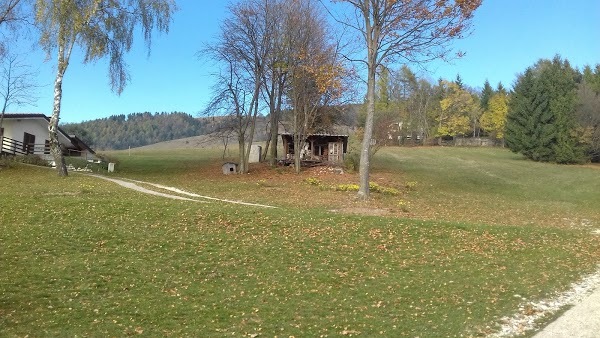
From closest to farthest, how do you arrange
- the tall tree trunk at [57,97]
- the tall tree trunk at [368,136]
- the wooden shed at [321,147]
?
the tall tree trunk at [368,136] → the tall tree trunk at [57,97] → the wooden shed at [321,147]

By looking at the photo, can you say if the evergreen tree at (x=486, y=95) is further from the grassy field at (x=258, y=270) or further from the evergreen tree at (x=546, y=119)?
the grassy field at (x=258, y=270)

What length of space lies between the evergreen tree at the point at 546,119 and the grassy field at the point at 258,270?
44.8 m

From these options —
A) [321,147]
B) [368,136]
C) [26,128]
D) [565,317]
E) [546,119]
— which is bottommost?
[565,317]

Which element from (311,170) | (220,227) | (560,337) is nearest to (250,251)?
(220,227)

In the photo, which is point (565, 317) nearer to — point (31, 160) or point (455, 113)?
point (31, 160)

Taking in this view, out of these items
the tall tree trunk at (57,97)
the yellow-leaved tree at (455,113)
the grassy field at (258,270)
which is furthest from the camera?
the yellow-leaved tree at (455,113)

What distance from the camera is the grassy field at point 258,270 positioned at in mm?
7574

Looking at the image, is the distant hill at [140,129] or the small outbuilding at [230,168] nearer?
the small outbuilding at [230,168]

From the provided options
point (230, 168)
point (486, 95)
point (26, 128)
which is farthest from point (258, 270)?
point (486, 95)

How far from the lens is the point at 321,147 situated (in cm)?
4666

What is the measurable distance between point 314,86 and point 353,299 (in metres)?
30.3

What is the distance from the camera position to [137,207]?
1465 cm

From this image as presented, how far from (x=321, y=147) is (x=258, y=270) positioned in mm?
36753

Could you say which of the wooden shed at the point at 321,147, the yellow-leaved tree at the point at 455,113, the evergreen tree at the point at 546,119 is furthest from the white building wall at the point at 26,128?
the yellow-leaved tree at the point at 455,113
